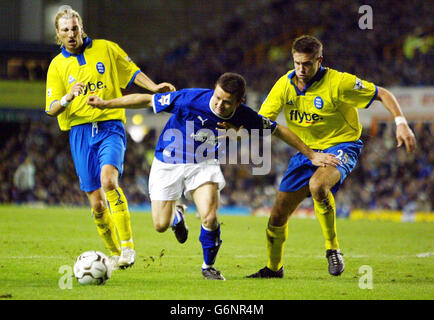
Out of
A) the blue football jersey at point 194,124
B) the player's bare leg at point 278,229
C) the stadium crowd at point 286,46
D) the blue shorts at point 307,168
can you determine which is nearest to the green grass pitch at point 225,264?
the player's bare leg at point 278,229

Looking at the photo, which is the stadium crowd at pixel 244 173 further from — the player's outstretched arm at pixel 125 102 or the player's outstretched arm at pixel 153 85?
the player's outstretched arm at pixel 125 102

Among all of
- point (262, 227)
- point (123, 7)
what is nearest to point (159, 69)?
point (123, 7)

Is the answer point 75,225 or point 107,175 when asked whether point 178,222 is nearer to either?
point 107,175

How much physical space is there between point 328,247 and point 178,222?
1.77 m

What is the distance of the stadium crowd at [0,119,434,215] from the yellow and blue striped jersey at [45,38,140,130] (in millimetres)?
10665

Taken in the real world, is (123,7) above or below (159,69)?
above

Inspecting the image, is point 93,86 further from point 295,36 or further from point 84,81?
point 295,36

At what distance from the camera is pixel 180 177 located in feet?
23.9

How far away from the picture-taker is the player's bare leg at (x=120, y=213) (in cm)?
749

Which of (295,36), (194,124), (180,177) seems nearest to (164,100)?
(194,124)

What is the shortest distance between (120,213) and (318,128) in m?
2.34

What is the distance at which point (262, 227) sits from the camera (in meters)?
15.4

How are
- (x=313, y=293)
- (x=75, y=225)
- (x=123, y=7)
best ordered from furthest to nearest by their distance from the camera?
(x=123, y=7) < (x=75, y=225) < (x=313, y=293)

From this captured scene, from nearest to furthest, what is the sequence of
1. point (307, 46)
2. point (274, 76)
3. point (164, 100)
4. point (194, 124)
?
1. point (164, 100)
2. point (194, 124)
3. point (307, 46)
4. point (274, 76)
